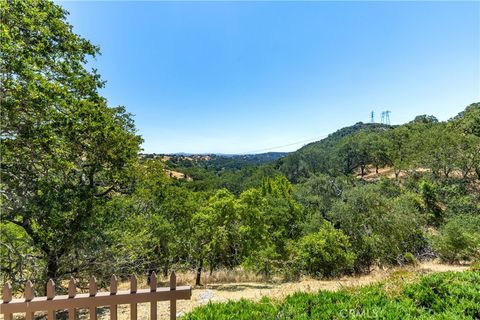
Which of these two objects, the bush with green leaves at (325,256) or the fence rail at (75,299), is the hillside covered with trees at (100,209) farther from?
the fence rail at (75,299)

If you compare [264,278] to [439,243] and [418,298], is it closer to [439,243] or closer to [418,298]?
[439,243]

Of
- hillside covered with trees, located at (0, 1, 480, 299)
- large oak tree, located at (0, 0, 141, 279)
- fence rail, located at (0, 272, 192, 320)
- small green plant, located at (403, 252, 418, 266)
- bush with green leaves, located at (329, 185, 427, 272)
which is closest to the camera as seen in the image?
fence rail, located at (0, 272, 192, 320)

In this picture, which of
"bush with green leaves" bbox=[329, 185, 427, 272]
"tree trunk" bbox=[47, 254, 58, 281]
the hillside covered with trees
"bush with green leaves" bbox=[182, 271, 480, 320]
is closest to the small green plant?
the hillside covered with trees

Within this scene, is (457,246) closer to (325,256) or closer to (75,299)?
(325,256)

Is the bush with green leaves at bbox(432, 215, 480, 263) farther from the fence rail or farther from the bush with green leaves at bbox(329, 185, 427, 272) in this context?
the fence rail

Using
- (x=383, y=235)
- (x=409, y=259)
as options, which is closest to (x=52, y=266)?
(x=409, y=259)

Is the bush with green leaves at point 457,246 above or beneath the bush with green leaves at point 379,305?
beneath

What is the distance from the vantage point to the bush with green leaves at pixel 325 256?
1057 centimetres

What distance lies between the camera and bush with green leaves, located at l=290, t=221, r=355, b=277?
10.6 meters

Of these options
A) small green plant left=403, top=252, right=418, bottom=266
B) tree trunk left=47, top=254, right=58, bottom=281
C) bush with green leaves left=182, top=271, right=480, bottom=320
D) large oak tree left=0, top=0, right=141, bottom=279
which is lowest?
small green plant left=403, top=252, right=418, bottom=266

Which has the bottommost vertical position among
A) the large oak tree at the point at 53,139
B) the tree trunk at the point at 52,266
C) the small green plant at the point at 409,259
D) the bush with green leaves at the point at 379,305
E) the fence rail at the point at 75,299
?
the small green plant at the point at 409,259

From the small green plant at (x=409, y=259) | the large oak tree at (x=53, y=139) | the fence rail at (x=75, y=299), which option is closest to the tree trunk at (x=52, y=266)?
the large oak tree at (x=53, y=139)

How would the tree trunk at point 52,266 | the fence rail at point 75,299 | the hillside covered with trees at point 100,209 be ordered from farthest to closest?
the tree trunk at point 52,266 < the hillside covered with trees at point 100,209 < the fence rail at point 75,299

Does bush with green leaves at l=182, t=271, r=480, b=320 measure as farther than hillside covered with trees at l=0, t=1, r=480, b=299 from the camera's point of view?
No
